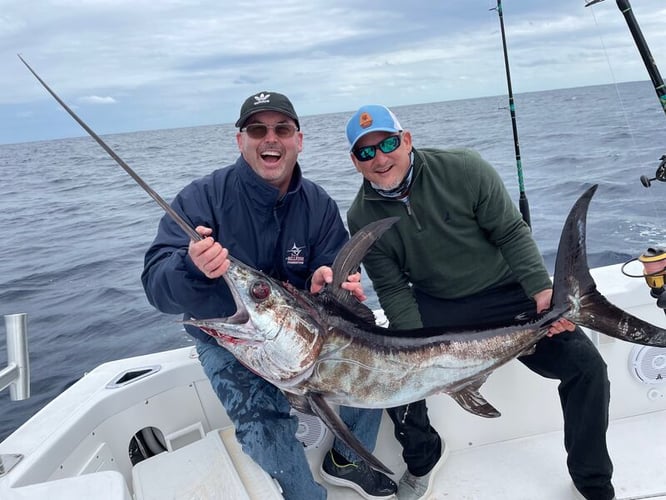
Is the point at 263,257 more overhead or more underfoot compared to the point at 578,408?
more overhead

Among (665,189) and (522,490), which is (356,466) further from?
(665,189)

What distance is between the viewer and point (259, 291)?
1748 millimetres

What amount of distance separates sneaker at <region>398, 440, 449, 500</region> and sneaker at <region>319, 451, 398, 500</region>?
0.13ft

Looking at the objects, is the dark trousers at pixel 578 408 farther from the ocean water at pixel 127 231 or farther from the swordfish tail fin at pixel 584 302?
the ocean water at pixel 127 231

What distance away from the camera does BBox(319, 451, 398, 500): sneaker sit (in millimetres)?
2545

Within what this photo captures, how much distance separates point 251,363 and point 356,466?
110cm

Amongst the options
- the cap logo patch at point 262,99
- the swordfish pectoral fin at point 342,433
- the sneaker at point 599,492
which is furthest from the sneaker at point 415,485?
the cap logo patch at point 262,99

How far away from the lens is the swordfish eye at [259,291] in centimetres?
175

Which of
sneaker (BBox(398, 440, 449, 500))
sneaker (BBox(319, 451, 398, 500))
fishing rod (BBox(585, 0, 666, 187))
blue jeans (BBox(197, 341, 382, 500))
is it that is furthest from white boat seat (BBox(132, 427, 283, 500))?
fishing rod (BBox(585, 0, 666, 187))

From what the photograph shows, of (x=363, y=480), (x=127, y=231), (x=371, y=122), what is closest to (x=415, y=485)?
(x=363, y=480)

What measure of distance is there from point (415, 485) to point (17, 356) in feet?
6.08

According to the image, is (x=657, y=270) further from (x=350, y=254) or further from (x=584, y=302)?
(x=350, y=254)

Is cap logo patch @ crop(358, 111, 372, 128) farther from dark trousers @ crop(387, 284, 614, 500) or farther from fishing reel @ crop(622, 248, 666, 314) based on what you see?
fishing reel @ crop(622, 248, 666, 314)

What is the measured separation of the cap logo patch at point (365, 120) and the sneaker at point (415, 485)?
67.7 inches
